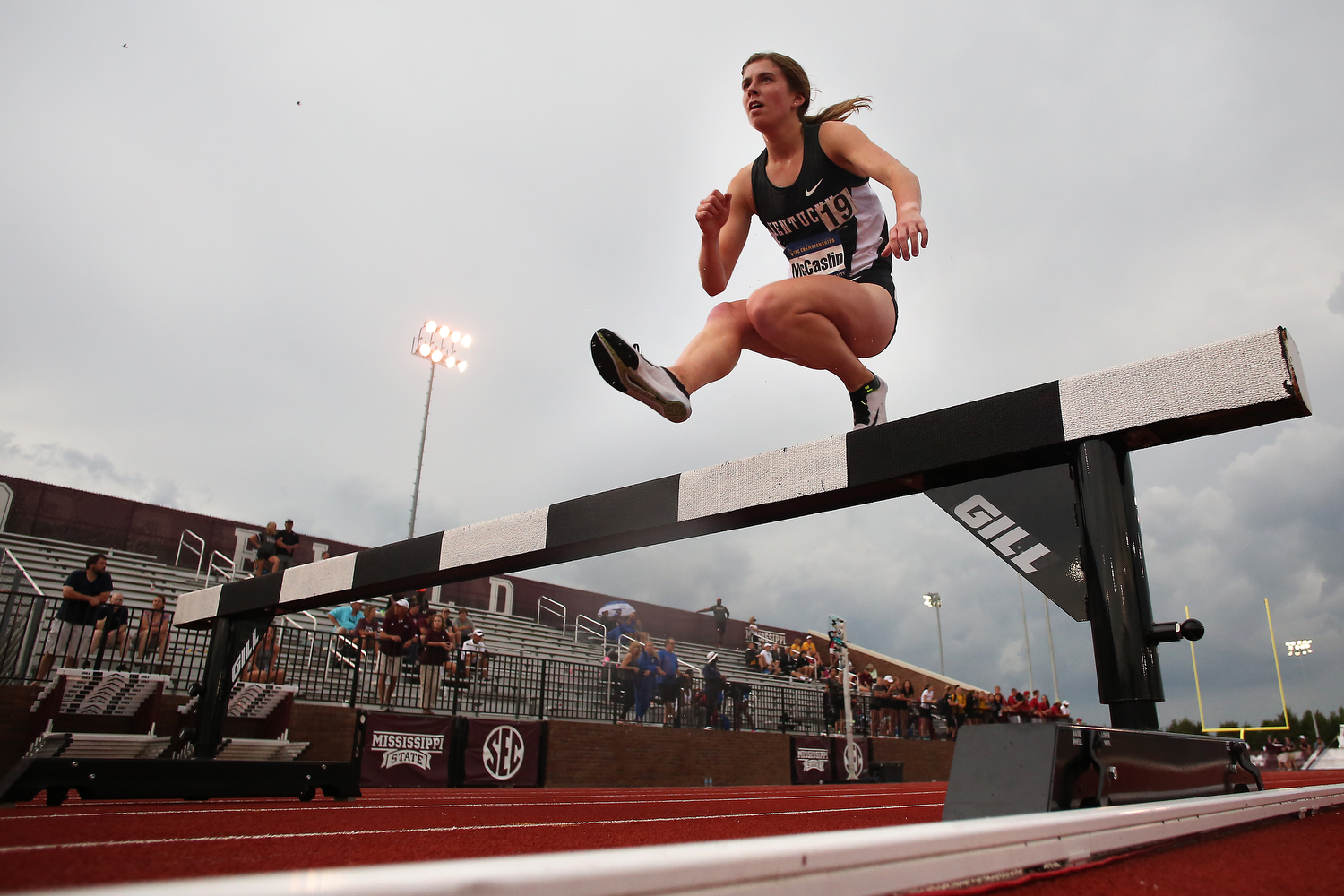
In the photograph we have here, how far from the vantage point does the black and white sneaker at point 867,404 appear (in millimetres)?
2658

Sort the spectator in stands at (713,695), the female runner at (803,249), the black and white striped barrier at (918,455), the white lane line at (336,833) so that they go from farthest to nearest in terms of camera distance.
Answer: the spectator in stands at (713,695), the female runner at (803,249), the black and white striped barrier at (918,455), the white lane line at (336,833)

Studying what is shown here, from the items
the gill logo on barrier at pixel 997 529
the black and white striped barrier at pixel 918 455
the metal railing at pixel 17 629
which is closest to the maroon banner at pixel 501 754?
the metal railing at pixel 17 629

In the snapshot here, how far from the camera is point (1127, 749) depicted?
5.77 feet

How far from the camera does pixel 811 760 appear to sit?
45.1ft

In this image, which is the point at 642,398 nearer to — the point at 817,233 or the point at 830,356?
the point at 830,356

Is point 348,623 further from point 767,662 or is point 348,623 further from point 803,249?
point 803,249

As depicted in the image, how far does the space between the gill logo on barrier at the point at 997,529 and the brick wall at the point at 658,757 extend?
30.1ft

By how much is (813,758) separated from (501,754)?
6.19 m

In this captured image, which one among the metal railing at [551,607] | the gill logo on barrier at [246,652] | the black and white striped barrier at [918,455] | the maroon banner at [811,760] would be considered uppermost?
the metal railing at [551,607]

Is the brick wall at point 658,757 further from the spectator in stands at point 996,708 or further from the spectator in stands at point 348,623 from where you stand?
the spectator in stands at point 996,708

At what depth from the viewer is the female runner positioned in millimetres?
2441

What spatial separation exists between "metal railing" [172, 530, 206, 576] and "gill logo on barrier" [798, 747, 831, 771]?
12932mm

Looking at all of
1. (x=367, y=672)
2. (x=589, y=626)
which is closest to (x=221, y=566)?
(x=589, y=626)

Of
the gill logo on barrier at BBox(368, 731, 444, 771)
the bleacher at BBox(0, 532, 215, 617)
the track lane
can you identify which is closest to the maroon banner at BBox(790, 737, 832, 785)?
the gill logo on barrier at BBox(368, 731, 444, 771)
